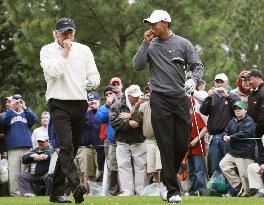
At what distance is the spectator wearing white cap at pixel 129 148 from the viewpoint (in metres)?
18.0

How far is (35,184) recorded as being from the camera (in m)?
19.8

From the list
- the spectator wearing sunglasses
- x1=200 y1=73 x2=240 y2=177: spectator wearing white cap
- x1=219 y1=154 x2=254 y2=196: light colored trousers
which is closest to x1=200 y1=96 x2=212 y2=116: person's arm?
x1=200 y1=73 x2=240 y2=177: spectator wearing white cap

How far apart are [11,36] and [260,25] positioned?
1438cm

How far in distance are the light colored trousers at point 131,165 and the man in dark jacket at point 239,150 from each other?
2.02 metres

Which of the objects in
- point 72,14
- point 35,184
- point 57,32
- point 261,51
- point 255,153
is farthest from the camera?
point 261,51

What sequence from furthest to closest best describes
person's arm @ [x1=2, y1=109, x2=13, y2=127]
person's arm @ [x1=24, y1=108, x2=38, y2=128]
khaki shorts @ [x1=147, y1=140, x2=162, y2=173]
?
person's arm @ [x1=24, y1=108, x2=38, y2=128] → person's arm @ [x1=2, y1=109, x2=13, y2=127] → khaki shorts @ [x1=147, y1=140, x2=162, y2=173]

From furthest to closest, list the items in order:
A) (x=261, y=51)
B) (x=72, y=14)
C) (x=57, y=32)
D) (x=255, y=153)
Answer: (x=261, y=51), (x=72, y=14), (x=255, y=153), (x=57, y=32)

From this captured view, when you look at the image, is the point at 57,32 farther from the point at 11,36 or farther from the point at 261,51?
the point at 261,51

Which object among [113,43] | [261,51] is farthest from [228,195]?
[261,51]

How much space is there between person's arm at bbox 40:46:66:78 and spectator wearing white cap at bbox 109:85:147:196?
555 centimetres

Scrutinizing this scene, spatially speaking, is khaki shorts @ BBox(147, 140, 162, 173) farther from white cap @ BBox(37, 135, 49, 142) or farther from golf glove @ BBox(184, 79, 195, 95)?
Answer: golf glove @ BBox(184, 79, 195, 95)

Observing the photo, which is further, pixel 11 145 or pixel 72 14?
pixel 72 14

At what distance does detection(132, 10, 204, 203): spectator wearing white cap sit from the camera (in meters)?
12.3

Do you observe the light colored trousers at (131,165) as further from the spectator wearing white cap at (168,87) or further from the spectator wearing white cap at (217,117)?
the spectator wearing white cap at (168,87)
